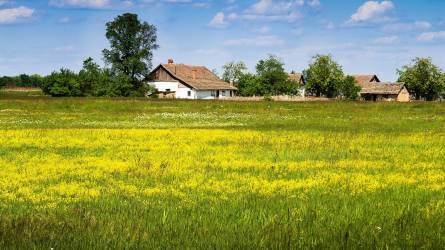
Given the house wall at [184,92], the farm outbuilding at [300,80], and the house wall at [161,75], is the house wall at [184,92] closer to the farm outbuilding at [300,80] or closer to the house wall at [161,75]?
the house wall at [161,75]

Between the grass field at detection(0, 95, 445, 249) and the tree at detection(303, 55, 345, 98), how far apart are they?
11424 centimetres

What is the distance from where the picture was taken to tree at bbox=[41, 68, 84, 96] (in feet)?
346

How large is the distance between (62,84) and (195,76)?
36443 millimetres

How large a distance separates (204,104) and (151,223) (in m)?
66.8

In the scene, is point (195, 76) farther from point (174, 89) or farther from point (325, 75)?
point (325, 75)

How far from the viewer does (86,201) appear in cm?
1261

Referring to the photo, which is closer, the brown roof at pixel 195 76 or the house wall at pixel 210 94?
the brown roof at pixel 195 76

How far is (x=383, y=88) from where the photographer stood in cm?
14338

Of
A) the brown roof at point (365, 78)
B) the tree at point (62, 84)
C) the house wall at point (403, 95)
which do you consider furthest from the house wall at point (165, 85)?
the brown roof at point (365, 78)

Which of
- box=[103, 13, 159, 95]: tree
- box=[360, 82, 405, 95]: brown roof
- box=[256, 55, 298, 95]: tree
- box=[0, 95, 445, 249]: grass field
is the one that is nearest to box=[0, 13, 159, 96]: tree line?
box=[103, 13, 159, 95]: tree

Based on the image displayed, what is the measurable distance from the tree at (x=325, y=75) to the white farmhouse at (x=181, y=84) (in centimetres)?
2155

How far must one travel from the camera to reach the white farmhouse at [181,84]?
413ft

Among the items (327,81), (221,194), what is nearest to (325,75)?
(327,81)

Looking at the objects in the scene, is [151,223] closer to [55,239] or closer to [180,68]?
[55,239]
